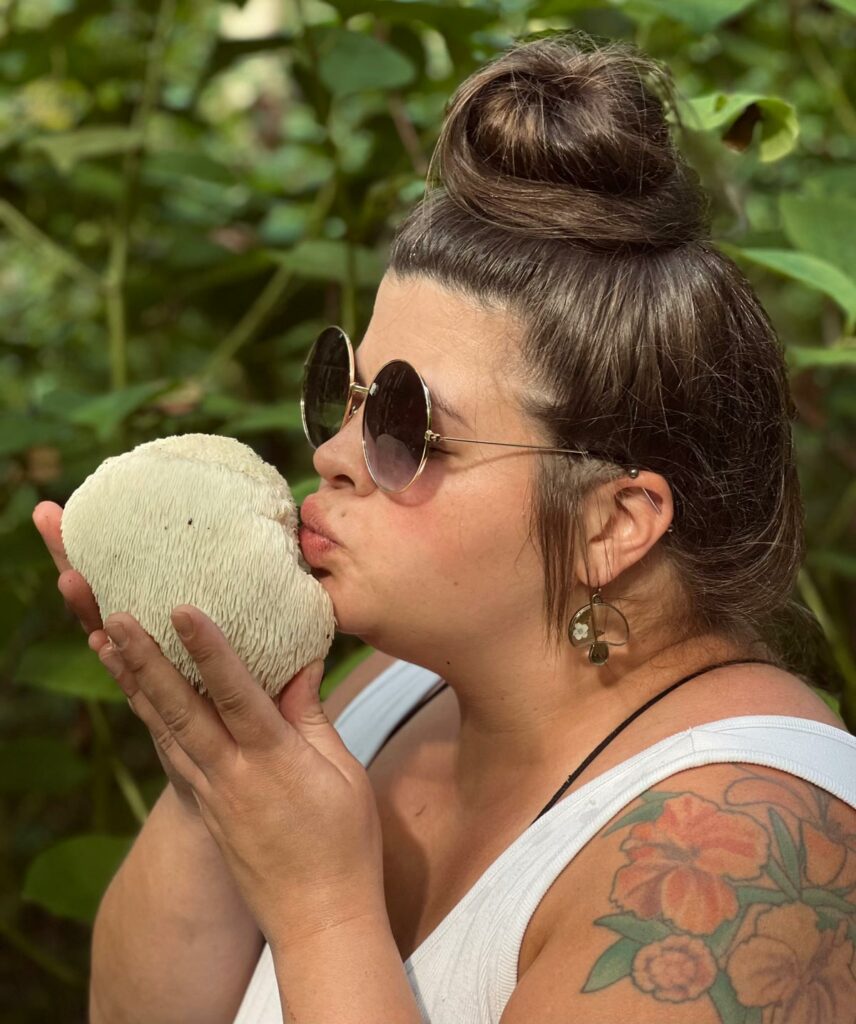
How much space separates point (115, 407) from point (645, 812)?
1119 mm

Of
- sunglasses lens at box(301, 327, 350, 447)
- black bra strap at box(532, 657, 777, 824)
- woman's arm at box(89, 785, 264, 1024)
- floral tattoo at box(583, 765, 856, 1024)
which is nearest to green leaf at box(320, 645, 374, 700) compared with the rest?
woman's arm at box(89, 785, 264, 1024)

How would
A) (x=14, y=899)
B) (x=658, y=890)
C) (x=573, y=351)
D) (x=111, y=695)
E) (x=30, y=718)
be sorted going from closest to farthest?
(x=658, y=890)
(x=573, y=351)
(x=111, y=695)
(x=14, y=899)
(x=30, y=718)

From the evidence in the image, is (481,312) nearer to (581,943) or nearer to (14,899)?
(581,943)

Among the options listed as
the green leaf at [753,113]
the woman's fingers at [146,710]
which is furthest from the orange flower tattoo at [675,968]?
the green leaf at [753,113]

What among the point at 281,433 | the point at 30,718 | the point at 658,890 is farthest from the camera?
the point at 30,718

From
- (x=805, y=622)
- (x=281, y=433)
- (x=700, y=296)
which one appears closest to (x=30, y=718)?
(x=281, y=433)

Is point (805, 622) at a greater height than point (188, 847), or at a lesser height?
greater

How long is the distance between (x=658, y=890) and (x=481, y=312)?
0.65m

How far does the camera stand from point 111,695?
197 cm

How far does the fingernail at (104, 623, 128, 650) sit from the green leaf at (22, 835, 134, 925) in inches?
40.2

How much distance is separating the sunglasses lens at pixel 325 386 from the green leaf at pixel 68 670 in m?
0.61

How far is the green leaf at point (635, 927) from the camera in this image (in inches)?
45.7

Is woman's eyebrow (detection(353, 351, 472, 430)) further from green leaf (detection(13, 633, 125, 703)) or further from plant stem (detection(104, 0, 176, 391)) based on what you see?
plant stem (detection(104, 0, 176, 391))

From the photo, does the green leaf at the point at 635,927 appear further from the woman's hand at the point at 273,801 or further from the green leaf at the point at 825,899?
the woman's hand at the point at 273,801
